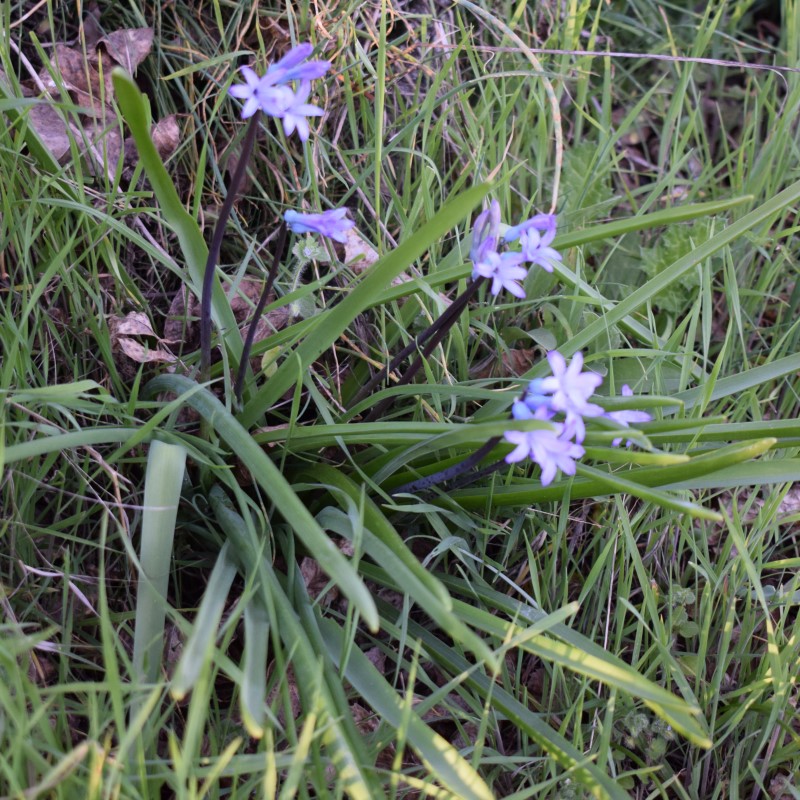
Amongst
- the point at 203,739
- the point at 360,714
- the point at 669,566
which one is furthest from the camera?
the point at 669,566

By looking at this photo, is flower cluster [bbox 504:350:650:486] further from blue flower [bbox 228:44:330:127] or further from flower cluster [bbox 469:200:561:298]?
blue flower [bbox 228:44:330:127]

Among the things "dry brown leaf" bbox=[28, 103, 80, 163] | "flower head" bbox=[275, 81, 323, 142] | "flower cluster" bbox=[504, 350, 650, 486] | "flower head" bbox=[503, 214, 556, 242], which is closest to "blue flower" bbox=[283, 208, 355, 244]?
"flower head" bbox=[275, 81, 323, 142]

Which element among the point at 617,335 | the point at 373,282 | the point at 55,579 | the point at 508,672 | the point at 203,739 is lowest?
the point at 508,672

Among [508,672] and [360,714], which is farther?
[508,672]

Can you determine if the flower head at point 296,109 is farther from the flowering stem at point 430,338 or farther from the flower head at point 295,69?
the flowering stem at point 430,338

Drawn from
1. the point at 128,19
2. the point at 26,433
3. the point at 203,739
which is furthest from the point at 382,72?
the point at 203,739

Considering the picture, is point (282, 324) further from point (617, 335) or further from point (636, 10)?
point (636, 10)

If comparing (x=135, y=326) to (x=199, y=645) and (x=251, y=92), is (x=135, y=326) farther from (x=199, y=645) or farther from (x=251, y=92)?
(x=199, y=645)

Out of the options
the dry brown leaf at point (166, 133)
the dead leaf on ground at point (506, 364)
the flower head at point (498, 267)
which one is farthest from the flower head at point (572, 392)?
the dry brown leaf at point (166, 133)

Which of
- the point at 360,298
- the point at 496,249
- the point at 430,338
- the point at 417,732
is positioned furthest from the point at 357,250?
the point at 417,732
